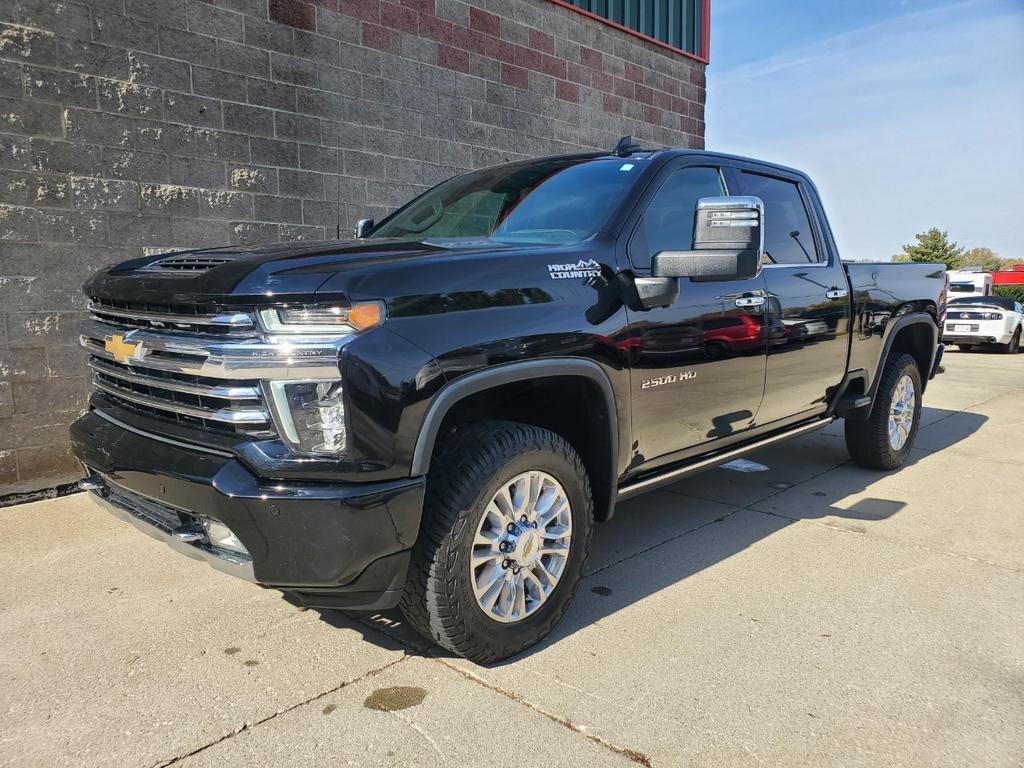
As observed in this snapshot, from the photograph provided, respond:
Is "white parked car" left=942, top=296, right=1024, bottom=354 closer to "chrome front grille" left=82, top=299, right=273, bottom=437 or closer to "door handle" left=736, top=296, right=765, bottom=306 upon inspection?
"door handle" left=736, top=296, right=765, bottom=306

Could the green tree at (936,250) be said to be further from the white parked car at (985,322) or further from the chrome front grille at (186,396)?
the chrome front grille at (186,396)

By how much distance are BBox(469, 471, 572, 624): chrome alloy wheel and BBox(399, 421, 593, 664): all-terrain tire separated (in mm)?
42

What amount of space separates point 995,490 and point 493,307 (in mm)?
4370

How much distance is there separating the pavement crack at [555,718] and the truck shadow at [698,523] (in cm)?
17

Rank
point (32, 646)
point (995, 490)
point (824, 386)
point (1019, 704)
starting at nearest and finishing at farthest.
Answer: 1. point (1019, 704)
2. point (32, 646)
3. point (824, 386)
4. point (995, 490)

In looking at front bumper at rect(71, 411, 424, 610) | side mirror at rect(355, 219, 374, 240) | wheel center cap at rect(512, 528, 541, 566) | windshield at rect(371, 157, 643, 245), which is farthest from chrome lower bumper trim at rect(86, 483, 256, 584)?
side mirror at rect(355, 219, 374, 240)

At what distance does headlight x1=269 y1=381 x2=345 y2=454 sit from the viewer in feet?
7.72

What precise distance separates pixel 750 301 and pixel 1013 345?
1631 cm

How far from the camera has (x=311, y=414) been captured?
2.37 metres

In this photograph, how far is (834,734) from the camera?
2463mm

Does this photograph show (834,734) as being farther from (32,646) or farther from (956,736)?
(32,646)

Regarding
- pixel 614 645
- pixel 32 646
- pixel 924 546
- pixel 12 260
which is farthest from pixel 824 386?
pixel 12 260

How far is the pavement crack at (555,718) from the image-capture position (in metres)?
2.35

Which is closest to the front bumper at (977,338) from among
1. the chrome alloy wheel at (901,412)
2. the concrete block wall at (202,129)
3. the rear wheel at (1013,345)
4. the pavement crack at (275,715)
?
the rear wheel at (1013,345)
